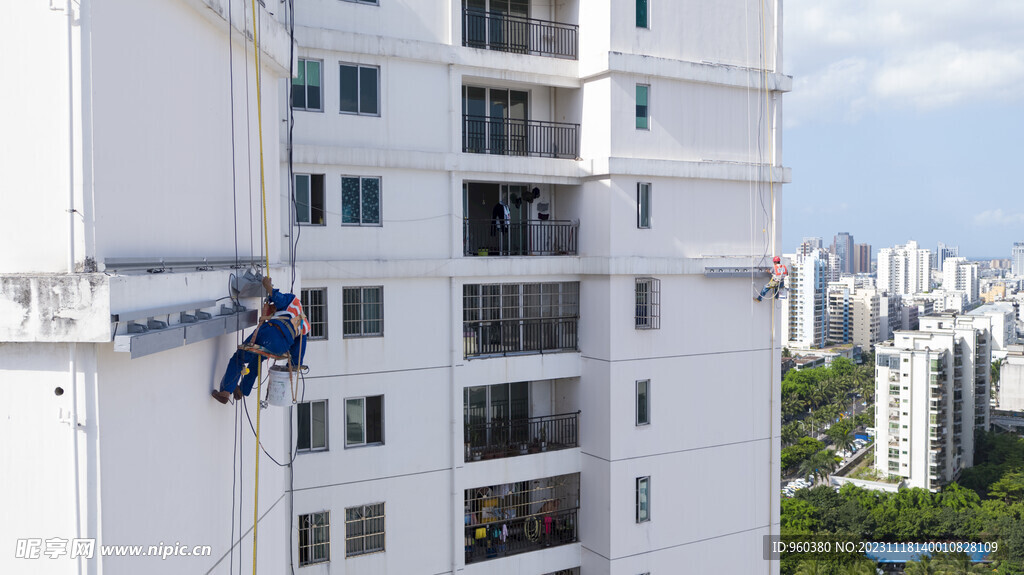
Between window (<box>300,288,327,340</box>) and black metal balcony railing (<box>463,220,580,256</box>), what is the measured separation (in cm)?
421

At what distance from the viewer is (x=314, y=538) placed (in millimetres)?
15289

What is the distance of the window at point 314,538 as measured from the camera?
15.2 meters

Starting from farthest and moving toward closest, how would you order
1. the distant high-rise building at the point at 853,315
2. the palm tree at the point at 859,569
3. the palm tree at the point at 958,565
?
the distant high-rise building at the point at 853,315 < the palm tree at the point at 958,565 < the palm tree at the point at 859,569

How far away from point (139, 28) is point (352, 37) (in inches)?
391

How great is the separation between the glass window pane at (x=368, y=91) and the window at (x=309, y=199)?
175 centimetres

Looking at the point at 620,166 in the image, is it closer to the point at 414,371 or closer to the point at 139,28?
the point at 414,371

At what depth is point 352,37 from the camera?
50.5 feet

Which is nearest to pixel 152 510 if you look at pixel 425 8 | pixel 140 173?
pixel 140 173

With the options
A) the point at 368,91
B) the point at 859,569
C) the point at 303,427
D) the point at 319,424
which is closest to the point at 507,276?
the point at 368,91

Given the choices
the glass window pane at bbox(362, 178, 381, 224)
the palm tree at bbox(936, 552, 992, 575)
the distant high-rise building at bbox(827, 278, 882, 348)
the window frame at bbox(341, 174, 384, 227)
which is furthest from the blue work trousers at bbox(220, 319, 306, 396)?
the distant high-rise building at bbox(827, 278, 882, 348)

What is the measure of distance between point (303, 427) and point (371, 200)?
467 cm

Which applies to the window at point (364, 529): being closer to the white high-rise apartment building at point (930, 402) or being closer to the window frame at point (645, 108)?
the window frame at point (645, 108)

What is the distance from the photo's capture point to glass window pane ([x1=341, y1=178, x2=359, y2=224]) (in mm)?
15586

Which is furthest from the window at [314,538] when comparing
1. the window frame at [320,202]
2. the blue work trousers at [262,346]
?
the blue work trousers at [262,346]
